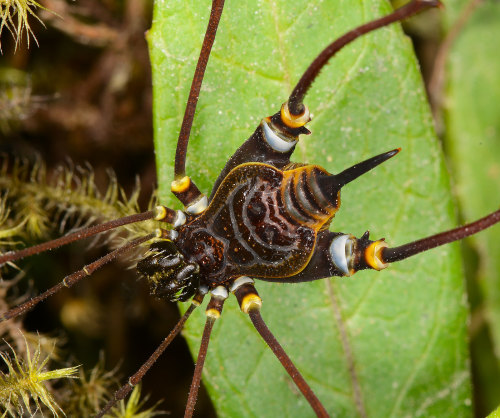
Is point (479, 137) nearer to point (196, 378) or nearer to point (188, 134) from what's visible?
point (188, 134)

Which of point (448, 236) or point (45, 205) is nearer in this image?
point (448, 236)

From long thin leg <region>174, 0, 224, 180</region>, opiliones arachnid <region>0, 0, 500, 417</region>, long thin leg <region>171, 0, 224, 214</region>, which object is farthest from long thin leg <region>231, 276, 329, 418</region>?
long thin leg <region>174, 0, 224, 180</region>

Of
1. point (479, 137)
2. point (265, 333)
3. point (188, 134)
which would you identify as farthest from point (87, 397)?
point (479, 137)

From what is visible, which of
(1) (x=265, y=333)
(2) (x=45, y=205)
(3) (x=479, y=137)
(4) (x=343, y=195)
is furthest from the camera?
(3) (x=479, y=137)

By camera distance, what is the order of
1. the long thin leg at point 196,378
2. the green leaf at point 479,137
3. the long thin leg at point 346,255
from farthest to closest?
the green leaf at point 479,137
the long thin leg at point 196,378
the long thin leg at point 346,255

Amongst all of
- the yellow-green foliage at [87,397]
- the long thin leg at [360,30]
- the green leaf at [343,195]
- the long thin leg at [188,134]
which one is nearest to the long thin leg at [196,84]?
the long thin leg at [188,134]

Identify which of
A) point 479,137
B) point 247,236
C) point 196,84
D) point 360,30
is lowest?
point 247,236

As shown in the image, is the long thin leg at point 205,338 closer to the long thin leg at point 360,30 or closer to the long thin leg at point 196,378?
the long thin leg at point 196,378
